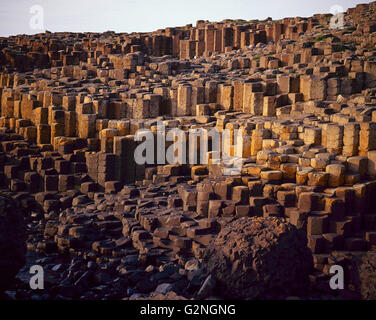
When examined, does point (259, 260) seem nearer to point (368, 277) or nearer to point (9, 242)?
point (368, 277)

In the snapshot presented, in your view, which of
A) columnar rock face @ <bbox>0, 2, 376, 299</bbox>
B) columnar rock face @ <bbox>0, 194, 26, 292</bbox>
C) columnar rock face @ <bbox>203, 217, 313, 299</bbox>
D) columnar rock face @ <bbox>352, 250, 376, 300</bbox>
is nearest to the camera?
columnar rock face @ <bbox>203, 217, 313, 299</bbox>

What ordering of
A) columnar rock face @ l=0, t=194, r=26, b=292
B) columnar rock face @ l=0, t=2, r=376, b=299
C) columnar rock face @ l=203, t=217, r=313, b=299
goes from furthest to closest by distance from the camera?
columnar rock face @ l=0, t=2, r=376, b=299 → columnar rock face @ l=0, t=194, r=26, b=292 → columnar rock face @ l=203, t=217, r=313, b=299

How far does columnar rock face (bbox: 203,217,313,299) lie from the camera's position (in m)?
10.2

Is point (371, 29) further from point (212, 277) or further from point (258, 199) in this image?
point (212, 277)

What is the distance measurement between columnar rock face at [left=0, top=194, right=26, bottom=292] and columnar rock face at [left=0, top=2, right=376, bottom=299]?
4.07ft

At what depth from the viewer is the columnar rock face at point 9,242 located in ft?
35.8

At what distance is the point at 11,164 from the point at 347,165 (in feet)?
42.2

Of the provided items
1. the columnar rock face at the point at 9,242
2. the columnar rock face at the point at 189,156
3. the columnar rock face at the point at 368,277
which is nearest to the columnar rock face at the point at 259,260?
the columnar rock face at the point at 189,156

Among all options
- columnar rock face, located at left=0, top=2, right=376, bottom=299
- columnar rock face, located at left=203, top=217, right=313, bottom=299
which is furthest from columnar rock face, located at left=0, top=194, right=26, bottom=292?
columnar rock face, located at left=203, top=217, right=313, bottom=299

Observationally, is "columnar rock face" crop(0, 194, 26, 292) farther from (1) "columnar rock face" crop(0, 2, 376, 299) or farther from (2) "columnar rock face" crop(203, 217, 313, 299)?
(2) "columnar rock face" crop(203, 217, 313, 299)

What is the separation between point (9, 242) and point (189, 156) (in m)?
8.44

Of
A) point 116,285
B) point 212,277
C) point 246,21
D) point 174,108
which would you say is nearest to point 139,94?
point 174,108

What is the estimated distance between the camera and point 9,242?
432 inches

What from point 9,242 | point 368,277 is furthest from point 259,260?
point 9,242
